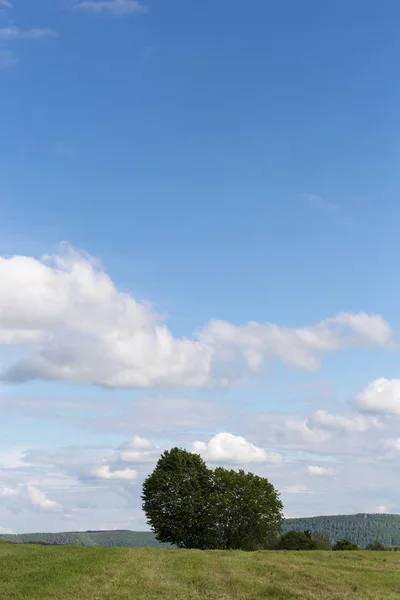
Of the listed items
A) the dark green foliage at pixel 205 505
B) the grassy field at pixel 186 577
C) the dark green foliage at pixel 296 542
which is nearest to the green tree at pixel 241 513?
the dark green foliage at pixel 205 505

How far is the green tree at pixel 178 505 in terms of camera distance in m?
101

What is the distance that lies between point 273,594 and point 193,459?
75.5 meters

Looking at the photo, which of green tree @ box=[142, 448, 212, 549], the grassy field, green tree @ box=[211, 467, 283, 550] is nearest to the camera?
the grassy field

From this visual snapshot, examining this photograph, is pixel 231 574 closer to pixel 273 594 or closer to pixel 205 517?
pixel 273 594

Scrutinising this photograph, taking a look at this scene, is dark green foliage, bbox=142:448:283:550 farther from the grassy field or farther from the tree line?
the grassy field

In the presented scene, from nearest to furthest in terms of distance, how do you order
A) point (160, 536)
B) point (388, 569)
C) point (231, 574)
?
point (231, 574) → point (388, 569) → point (160, 536)

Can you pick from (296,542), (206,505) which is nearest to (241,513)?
(206,505)

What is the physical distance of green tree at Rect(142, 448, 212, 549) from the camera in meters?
101

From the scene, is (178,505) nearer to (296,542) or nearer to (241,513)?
(241,513)

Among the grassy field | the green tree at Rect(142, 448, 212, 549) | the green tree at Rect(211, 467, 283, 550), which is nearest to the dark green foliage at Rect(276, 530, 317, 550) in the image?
the green tree at Rect(211, 467, 283, 550)

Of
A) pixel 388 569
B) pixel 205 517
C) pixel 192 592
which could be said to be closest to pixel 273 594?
pixel 192 592

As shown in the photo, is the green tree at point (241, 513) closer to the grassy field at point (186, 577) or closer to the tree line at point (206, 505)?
the tree line at point (206, 505)

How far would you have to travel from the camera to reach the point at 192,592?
35188 millimetres

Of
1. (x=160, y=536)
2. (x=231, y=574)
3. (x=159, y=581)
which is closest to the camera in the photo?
(x=159, y=581)
